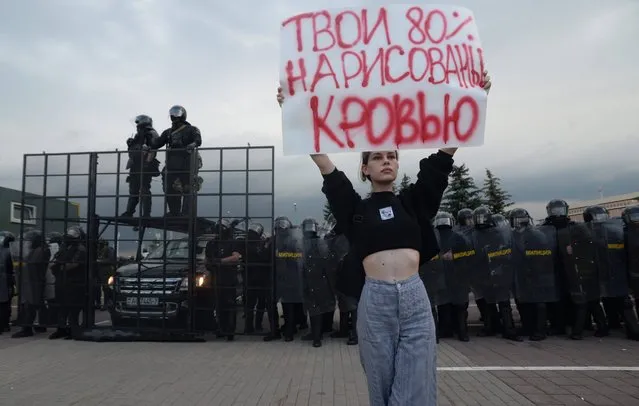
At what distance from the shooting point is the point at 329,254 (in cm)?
850

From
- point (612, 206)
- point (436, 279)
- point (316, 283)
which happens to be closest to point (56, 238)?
point (316, 283)

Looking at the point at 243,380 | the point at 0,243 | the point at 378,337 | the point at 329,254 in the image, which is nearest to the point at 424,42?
the point at 378,337

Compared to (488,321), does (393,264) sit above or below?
above

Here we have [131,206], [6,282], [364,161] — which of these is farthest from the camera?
[6,282]

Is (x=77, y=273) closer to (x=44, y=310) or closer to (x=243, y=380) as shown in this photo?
(x=44, y=310)

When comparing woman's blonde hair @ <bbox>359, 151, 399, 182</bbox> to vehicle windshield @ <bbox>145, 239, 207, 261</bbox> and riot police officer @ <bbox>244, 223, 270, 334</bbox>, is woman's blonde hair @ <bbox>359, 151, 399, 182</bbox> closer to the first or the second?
riot police officer @ <bbox>244, 223, 270, 334</bbox>

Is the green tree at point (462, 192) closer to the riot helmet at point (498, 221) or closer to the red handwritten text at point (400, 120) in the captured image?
the riot helmet at point (498, 221)

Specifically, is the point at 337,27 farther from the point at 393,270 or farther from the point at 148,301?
the point at 148,301

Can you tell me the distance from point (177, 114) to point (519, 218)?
Answer: 7010 millimetres

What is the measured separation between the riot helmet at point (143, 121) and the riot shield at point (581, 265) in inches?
325

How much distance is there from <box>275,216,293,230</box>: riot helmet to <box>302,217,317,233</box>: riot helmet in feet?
1.09

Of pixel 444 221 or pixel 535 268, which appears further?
pixel 444 221

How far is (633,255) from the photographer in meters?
8.07

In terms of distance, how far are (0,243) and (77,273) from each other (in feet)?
8.66
